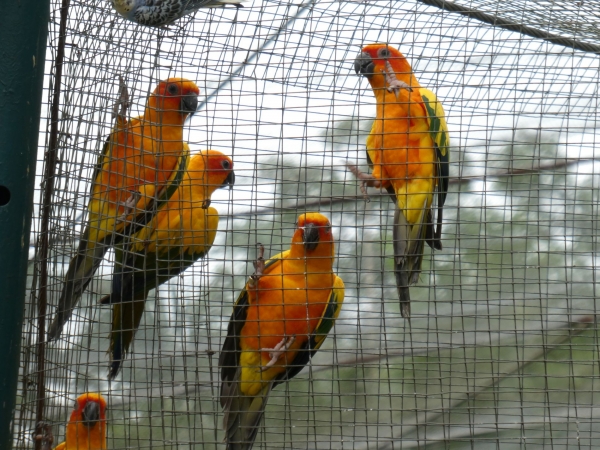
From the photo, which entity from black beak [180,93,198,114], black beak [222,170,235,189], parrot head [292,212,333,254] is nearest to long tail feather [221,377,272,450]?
parrot head [292,212,333,254]

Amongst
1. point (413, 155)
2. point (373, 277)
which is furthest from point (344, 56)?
point (373, 277)

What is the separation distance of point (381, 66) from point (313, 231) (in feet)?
2.70

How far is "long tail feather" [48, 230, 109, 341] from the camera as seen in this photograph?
2645 mm

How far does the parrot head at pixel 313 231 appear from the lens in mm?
3072

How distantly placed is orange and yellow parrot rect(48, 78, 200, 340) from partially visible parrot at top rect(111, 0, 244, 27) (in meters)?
0.25

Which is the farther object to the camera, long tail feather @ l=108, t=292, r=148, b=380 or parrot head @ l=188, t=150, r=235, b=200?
parrot head @ l=188, t=150, r=235, b=200

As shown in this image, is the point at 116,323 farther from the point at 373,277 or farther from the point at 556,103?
the point at 556,103

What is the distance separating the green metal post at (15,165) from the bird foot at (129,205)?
666 mm

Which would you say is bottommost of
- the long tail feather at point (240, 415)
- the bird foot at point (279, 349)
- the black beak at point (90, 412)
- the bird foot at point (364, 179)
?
the long tail feather at point (240, 415)

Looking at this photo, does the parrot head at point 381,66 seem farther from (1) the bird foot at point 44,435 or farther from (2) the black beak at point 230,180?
(1) the bird foot at point 44,435

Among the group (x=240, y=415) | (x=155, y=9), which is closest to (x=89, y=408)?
(x=240, y=415)

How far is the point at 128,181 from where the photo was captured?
3252 mm

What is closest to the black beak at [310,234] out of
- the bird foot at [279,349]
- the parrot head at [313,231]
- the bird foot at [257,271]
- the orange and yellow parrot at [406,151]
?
the parrot head at [313,231]

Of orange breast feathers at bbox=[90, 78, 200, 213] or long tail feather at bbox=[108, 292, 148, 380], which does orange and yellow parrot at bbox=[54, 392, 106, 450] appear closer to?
long tail feather at bbox=[108, 292, 148, 380]
